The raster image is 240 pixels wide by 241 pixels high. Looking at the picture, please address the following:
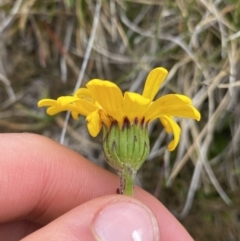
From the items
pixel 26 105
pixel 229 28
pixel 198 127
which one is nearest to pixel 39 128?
pixel 26 105

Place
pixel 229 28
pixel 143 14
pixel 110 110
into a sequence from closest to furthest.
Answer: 1. pixel 110 110
2. pixel 229 28
3. pixel 143 14

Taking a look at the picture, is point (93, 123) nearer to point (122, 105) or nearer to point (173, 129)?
point (122, 105)

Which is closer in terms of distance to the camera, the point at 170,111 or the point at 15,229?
the point at 170,111

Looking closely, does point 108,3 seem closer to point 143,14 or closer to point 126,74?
point 143,14

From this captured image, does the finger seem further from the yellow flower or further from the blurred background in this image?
the yellow flower

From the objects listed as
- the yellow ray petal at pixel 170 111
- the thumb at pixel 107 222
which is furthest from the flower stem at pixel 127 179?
the yellow ray petal at pixel 170 111

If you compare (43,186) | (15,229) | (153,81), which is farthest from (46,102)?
(15,229)

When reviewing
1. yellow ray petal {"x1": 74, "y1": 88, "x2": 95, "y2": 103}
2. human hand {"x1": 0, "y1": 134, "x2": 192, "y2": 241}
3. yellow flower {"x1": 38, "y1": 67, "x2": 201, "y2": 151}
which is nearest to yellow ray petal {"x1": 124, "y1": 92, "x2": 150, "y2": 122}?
yellow flower {"x1": 38, "y1": 67, "x2": 201, "y2": 151}
